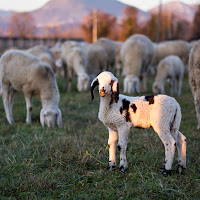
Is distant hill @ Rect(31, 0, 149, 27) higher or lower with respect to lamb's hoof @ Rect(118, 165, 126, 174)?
higher

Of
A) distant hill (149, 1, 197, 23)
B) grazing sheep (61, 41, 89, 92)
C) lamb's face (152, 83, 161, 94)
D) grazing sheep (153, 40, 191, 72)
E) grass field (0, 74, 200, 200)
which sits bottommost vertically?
grass field (0, 74, 200, 200)

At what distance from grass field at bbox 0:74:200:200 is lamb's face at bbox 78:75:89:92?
5.45 meters

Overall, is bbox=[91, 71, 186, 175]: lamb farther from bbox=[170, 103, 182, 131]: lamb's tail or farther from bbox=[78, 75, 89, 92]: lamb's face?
bbox=[78, 75, 89, 92]: lamb's face

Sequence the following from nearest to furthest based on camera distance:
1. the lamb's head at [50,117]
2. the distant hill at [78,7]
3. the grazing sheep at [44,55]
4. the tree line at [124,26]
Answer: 1. the lamb's head at [50,117]
2. the distant hill at [78,7]
3. the grazing sheep at [44,55]
4. the tree line at [124,26]

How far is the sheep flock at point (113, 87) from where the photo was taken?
3.17 m

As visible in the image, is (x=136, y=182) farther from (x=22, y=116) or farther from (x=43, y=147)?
(x=22, y=116)

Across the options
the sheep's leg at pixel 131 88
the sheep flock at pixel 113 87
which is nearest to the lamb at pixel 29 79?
the sheep flock at pixel 113 87

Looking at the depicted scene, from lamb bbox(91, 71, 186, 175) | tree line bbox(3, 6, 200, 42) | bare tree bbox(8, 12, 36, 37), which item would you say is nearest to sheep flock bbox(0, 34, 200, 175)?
lamb bbox(91, 71, 186, 175)

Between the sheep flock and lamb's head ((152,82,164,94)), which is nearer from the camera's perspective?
the sheep flock

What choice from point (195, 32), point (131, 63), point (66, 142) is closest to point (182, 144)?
point (66, 142)

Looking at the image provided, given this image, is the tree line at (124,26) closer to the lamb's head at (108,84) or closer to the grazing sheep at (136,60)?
the grazing sheep at (136,60)

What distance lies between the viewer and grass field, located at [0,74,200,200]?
9.26 ft

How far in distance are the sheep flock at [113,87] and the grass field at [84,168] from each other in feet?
0.76

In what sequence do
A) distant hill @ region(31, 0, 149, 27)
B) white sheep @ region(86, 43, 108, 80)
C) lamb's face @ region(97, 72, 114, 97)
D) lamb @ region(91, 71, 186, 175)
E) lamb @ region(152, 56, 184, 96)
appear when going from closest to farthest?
lamb's face @ region(97, 72, 114, 97), lamb @ region(91, 71, 186, 175), distant hill @ region(31, 0, 149, 27), lamb @ region(152, 56, 184, 96), white sheep @ region(86, 43, 108, 80)
